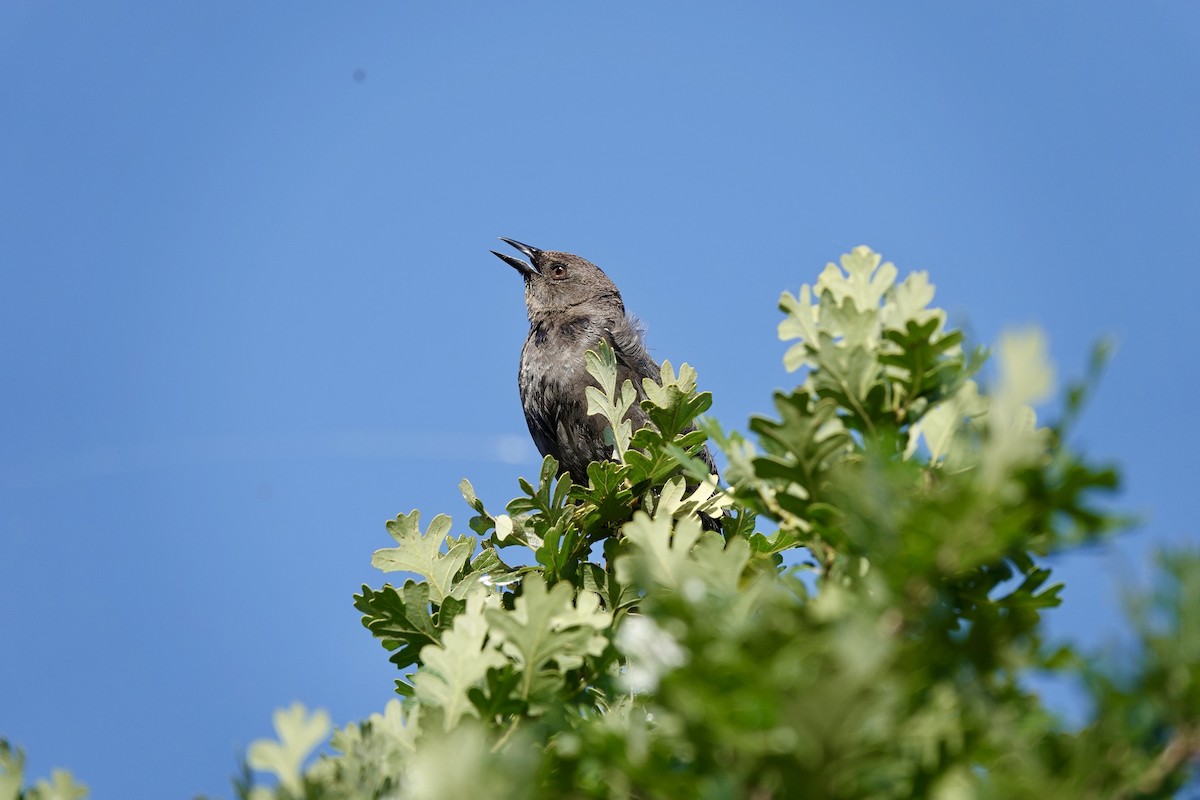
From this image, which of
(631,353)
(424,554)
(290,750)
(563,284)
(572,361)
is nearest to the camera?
(290,750)

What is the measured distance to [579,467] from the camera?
24.6ft

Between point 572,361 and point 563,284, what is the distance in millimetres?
1472

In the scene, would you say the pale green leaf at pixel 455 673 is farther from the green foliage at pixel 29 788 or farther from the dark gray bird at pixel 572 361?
the dark gray bird at pixel 572 361

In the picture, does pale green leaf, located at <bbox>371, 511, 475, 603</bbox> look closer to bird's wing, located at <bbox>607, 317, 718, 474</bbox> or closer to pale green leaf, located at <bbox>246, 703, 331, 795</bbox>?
pale green leaf, located at <bbox>246, 703, 331, 795</bbox>

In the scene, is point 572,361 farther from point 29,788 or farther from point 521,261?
point 29,788

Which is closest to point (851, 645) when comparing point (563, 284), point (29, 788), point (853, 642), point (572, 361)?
point (853, 642)

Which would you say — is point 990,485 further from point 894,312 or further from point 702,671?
point 894,312

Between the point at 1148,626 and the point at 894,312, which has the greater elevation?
the point at 894,312

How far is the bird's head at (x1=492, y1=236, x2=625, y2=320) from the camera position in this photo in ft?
28.0

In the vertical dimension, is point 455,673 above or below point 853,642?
above

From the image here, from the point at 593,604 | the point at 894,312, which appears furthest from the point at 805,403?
the point at 593,604

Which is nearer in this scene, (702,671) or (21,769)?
(702,671)

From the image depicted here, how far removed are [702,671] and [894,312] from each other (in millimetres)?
1102

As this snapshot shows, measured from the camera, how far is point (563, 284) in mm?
8930
